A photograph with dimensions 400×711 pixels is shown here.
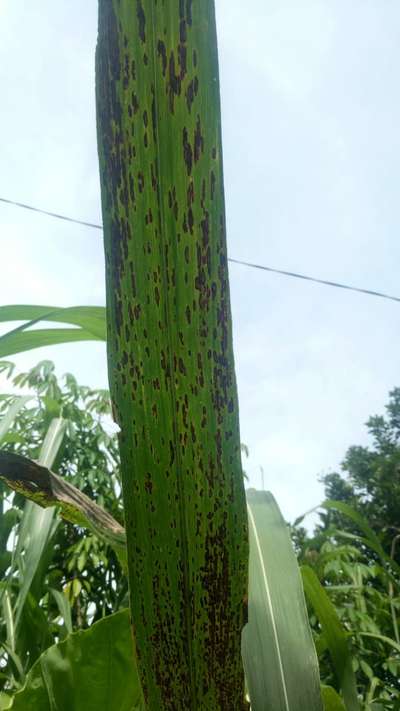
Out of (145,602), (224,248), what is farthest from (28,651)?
(224,248)

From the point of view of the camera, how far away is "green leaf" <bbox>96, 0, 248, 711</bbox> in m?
0.21

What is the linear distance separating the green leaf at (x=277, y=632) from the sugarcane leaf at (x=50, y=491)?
88mm

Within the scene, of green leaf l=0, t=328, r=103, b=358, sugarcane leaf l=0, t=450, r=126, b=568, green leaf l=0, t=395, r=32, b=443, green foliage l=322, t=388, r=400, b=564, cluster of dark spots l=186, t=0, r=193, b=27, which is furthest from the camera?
green foliage l=322, t=388, r=400, b=564

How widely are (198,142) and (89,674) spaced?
0.37 meters

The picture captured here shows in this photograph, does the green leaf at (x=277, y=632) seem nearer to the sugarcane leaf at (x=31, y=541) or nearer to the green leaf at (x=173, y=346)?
A: the green leaf at (x=173, y=346)

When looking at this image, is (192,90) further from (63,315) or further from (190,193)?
(63,315)

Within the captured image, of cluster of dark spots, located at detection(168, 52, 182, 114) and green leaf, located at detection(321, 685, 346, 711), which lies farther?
green leaf, located at detection(321, 685, 346, 711)

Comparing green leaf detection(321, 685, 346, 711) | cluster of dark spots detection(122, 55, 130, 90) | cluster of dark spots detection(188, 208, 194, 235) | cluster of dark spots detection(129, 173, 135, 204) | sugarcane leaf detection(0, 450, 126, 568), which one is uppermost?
cluster of dark spots detection(122, 55, 130, 90)

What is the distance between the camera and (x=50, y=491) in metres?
0.31

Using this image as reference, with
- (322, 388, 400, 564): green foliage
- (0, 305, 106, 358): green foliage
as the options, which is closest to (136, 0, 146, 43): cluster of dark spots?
(0, 305, 106, 358): green foliage

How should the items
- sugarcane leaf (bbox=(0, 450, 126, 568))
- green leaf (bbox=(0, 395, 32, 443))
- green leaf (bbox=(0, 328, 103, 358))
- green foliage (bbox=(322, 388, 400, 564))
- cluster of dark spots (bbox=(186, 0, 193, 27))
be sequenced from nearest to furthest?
cluster of dark spots (bbox=(186, 0, 193, 27))
sugarcane leaf (bbox=(0, 450, 126, 568))
green leaf (bbox=(0, 328, 103, 358))
green leaf (bbox=(0, 395, 32, 443))
green foliage (bbox=(322, 388, 400, 564))

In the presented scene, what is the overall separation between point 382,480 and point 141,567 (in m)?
12.3

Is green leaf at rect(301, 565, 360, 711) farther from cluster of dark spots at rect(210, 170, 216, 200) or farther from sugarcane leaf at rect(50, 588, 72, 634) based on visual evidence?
cluster of dark spots at rect(210, 170, 216, 200)

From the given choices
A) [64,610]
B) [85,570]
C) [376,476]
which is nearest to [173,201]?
[64,610]
